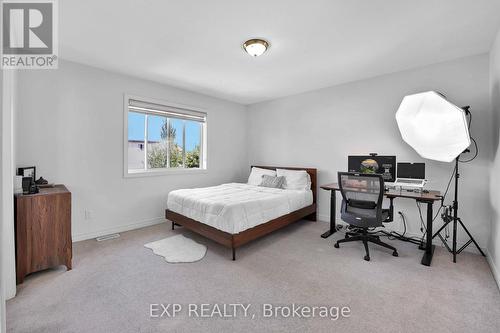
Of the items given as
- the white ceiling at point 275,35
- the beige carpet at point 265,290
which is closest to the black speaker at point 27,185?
the beige carpet at point 265,290

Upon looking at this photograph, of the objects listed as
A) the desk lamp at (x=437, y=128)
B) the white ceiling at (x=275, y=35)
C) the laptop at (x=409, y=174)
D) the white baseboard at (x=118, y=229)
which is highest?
the white ceiling at (x=275, y=35)

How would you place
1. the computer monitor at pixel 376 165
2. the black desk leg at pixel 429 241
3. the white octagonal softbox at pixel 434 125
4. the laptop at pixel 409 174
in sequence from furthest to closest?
the computer monitor at pixel 376 165, the laptop at pixel 409 174, the black desk leg at pixel 429 241, the white octagonal softbox at pixel 434 125

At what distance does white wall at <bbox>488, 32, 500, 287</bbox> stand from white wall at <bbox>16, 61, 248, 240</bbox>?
4.34 meters

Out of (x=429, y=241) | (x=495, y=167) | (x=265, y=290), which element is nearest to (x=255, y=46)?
(x=265, y=290)

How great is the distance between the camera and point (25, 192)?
89.0 inches

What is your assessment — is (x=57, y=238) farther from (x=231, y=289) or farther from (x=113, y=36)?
(x=113, y=36)

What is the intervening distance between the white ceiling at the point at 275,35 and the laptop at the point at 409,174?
55.6 inches

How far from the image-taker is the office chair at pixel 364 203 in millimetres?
2672

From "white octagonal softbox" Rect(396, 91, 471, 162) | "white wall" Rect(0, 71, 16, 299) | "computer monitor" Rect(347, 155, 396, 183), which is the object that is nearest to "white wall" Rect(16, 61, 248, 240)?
"white wall" Rect(0, 71, 16, 299)

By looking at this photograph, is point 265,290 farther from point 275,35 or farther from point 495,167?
point 495,167

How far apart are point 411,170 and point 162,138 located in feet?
13.3

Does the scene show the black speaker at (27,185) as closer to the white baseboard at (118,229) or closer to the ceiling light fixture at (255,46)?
the white baseboard at (118,229)

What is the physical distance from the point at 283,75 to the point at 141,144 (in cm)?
269

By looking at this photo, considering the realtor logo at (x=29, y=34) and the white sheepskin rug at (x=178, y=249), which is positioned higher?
the realtor logo at (x=29, y=34)
